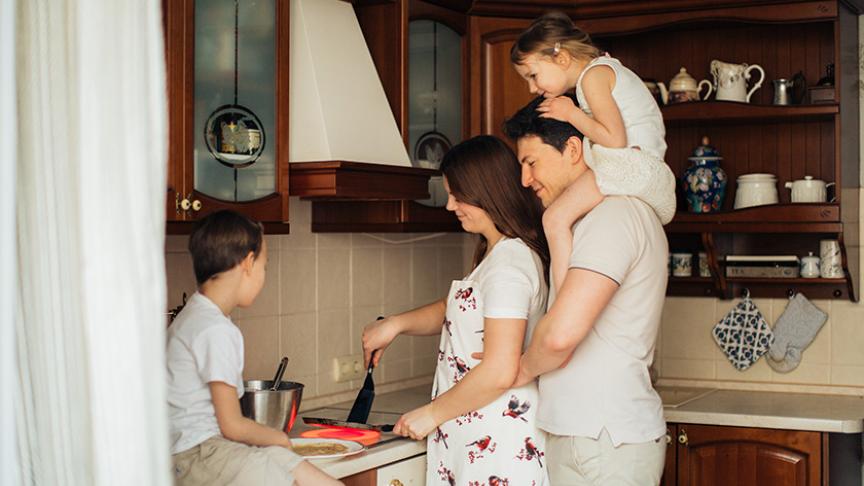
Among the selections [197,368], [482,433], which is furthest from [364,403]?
[197,368]

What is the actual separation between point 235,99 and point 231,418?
87 centimetres

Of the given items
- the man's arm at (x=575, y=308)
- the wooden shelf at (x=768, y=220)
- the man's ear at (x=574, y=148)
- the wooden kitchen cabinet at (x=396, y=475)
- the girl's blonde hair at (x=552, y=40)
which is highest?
the girl's blonde hair at (x=552, y=40)

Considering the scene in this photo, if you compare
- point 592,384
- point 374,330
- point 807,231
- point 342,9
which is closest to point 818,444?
point 807,231

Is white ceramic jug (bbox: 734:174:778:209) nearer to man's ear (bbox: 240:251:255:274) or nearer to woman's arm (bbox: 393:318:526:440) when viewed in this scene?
woman's arm (bbox: 393:318:526:440)

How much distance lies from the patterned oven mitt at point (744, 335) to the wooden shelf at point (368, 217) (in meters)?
1.25

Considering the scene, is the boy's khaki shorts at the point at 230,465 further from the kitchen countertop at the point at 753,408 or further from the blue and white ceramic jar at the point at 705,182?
the blue and white ceramic jar at the point at 705,182

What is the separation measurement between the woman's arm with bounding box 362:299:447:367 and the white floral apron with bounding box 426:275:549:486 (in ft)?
0.87

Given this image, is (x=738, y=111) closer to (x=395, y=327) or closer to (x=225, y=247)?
(x=395, y=327)

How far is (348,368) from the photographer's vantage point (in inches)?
129

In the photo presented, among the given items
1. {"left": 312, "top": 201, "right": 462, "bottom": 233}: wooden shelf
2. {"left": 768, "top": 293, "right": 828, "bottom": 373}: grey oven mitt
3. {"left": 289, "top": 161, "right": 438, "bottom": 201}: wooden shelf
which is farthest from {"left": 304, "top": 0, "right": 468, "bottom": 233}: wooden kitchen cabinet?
{"left": 768, "top": 293, "right": 828, "bottom": 373}: grey oven mitt

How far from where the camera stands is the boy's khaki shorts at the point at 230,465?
1868 mm

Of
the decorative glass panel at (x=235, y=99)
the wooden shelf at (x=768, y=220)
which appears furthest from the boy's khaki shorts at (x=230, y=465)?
the wooden shelf at (x=768, y=220)

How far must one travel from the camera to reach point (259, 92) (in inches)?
99.9

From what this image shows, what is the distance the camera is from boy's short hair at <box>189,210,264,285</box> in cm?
195
